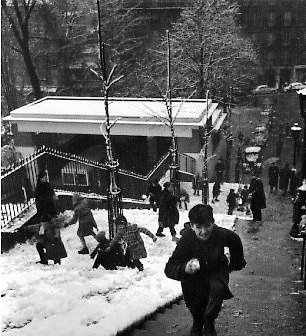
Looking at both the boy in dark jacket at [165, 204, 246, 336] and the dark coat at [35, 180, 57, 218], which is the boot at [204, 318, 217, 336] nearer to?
the boy in dark jacket at [165, 204, 246, 336]

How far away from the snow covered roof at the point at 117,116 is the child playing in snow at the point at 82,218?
9.56 metres

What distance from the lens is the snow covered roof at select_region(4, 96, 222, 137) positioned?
19625 mm

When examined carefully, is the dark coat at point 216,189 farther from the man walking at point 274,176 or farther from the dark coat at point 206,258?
the dark coat at point 206,258

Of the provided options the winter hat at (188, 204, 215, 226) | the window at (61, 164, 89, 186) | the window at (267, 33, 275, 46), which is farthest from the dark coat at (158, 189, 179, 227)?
the window at (267, 33, 275, 46)

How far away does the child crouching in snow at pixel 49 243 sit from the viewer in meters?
8.79

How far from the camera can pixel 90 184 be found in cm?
1596

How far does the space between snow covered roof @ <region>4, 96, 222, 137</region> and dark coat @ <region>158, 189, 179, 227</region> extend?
335 inches

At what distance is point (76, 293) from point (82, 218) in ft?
8.03

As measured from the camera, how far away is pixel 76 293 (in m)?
7.20

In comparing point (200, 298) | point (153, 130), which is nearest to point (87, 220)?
point (200, 298)

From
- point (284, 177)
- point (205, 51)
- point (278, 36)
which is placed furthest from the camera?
point (278, 36)

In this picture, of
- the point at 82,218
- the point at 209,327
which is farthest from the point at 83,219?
the point at 209,327

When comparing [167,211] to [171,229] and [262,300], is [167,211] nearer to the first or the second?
[171,229]

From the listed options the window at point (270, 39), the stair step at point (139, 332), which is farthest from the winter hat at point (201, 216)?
the window at point (270, 39)
